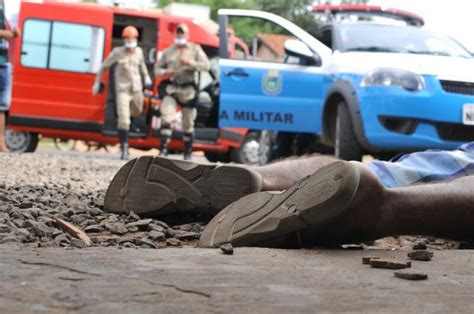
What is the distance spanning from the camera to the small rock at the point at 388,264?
10.4 feet

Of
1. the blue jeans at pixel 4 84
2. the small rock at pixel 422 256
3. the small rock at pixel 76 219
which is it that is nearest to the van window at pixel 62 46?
the blue jeans at pixel 4 84

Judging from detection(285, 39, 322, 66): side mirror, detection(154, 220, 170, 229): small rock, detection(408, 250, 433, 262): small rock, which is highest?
detection(285, 39, 322, 66): side mirror

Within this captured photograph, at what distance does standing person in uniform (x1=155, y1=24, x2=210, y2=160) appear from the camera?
43.0 feet

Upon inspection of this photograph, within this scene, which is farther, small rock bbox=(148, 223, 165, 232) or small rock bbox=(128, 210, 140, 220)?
small rock bbox=(128, 210, 140, 220)

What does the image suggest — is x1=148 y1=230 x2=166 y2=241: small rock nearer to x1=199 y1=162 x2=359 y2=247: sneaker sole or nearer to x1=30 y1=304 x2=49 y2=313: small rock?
x1=199 y1=162 x2=359 y2=247: sneaker sole

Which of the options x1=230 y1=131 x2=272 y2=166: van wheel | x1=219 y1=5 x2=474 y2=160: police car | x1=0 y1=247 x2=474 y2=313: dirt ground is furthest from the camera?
x1=230 y1=131 x2=272 y2=166: van wheel

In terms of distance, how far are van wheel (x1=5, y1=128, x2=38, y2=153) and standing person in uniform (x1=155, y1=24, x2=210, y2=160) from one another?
11.6 feet

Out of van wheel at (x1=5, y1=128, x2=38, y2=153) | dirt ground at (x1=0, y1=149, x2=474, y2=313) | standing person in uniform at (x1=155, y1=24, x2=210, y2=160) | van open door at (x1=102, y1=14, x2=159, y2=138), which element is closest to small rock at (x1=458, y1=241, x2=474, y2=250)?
dirt ground at (x1=0, y1=149, x2=474, y2=313)

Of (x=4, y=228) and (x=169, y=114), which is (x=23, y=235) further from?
(x=169, y=114)

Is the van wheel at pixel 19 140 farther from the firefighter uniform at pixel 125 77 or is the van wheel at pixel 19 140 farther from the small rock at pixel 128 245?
the small rock at pixel 128 245

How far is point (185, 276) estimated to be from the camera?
9.29ft

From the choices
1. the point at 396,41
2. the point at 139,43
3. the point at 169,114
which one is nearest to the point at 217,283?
the point at 396,41

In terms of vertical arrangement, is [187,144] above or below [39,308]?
below

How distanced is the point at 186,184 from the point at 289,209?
99cm
